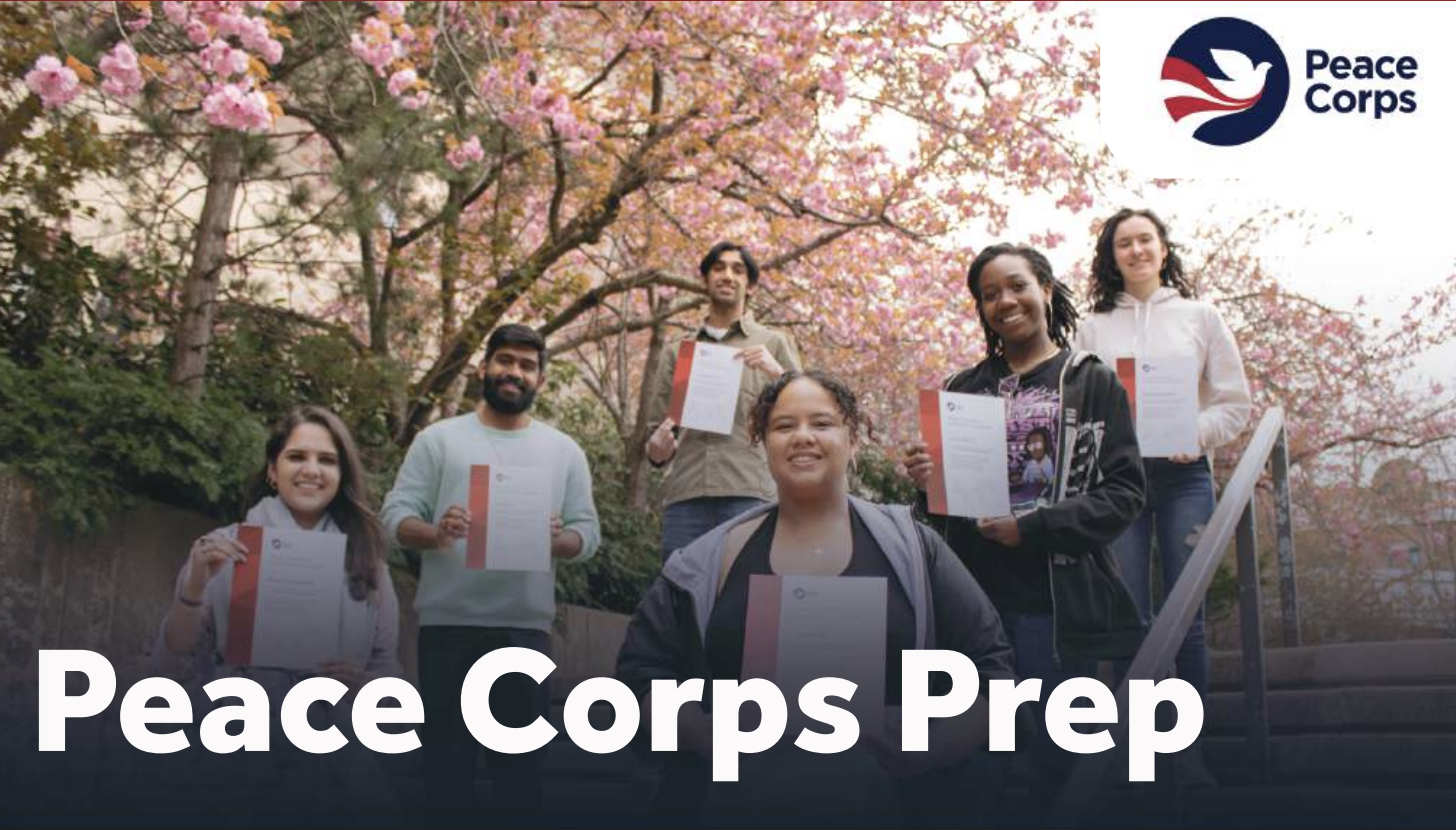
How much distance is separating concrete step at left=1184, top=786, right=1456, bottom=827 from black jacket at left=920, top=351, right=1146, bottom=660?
797 mm

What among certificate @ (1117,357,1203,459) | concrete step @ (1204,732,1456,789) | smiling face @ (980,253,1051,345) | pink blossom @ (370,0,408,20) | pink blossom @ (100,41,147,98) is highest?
pink blossom @ (370,0,408,20)

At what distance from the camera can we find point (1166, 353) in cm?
462

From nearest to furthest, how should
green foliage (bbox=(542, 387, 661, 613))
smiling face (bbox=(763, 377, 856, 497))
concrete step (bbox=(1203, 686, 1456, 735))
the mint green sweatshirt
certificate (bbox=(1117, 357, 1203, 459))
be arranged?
smiling face (bbox=(763, 377, 856, 497)) → the mint green sweatshirt → certificate (bbox=(1117, 357, 1203, 459)) → concrete step (bbox=(1203, 686, 1456, 735)) → green foliage (bbox=(542, 387, 661, 613))

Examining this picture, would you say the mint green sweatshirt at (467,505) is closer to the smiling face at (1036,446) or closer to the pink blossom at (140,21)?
the smiling face at (1036,446)

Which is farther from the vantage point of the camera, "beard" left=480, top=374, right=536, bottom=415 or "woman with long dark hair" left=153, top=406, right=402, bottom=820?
"beard" left=480, top=374, right=536, bottom=415

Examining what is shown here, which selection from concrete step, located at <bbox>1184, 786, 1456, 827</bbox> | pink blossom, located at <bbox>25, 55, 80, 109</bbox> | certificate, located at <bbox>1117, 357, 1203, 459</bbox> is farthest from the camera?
pink blossom, located at <bbox>25, 55, 80, 109</bbox>

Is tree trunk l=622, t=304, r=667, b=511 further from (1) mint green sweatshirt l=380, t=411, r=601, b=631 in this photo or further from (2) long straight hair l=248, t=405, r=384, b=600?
(2) long straight hair l=248, t=405, r=384, b=600

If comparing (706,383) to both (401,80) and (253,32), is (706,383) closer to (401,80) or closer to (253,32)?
(253,32)

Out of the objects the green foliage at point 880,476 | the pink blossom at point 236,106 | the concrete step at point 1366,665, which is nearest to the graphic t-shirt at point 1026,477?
the concrete step at point 1366,665

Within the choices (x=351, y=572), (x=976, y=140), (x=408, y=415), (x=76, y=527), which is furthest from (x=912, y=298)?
(x=351, y=572)

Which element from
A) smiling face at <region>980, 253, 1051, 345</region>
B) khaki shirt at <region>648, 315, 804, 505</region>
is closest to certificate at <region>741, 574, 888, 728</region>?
smiling face at <region>980, 253, 1051, 345</region>

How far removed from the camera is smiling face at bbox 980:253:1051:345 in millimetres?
3775

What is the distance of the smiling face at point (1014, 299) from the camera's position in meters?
3.78

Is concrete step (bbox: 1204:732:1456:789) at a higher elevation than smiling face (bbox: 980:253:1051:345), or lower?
lower
